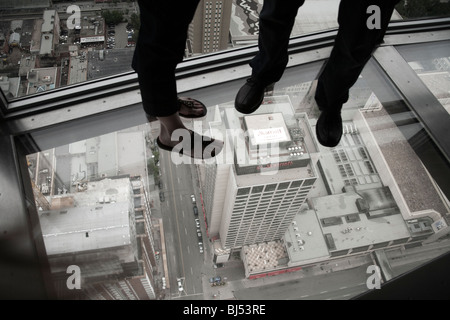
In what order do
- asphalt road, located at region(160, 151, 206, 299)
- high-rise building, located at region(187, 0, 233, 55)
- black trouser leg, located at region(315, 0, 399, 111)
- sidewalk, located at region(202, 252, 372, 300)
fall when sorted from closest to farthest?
black trouser leg, located at region(315, 0, 399, 111) → sidewalk, located at region(202, 252, 372, 300) → asphalt road, located at region(160, 151, 206, 299) → high-rise building, located at region(187, 0, 233, 55)

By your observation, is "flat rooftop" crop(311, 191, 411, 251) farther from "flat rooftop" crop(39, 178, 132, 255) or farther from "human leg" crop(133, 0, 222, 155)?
"human leg" crop(133, 0, 222, 155)

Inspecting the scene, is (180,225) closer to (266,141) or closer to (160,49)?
(266,141)

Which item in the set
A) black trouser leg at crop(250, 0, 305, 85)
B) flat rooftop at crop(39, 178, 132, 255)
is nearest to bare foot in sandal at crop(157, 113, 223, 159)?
black trouser leg at crop(250, 0, 305, 85)

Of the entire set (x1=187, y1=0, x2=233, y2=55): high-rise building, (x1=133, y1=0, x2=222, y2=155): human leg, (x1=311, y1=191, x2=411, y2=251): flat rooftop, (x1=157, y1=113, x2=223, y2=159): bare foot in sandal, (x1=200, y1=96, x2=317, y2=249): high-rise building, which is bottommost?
(x1=133, y1=0, x2=222, y2=155): human leg

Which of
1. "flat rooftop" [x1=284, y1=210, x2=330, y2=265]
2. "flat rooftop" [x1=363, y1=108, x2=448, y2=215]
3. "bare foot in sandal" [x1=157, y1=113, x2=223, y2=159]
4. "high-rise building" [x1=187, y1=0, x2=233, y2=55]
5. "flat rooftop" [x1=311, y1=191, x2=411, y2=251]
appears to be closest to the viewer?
"bare foot in sandal" [x1=157, y1=113, x2=223, y2=159]

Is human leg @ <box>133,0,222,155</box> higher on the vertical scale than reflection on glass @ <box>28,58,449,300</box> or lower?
lower
